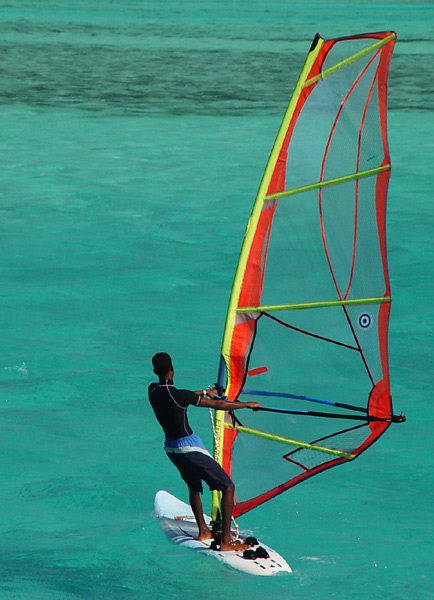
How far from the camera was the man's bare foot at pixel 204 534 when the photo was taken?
27.6ft

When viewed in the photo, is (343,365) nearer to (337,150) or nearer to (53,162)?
(337,150)

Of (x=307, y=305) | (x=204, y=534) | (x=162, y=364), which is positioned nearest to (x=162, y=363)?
(x=162, y=364)

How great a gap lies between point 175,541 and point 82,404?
4.00 metres

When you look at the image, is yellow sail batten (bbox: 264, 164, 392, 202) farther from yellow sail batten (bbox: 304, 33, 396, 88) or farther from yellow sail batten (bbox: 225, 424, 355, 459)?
yellow sail batten (bbox: 225, 424, 355, 459)

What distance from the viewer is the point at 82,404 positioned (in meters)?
12.4

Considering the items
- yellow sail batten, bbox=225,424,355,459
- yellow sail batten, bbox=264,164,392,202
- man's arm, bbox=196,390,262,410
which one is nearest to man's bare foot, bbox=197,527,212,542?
yellow sail batten, bbox=225,424,355,459

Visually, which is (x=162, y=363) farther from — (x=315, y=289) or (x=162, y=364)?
(x=315, y=289)

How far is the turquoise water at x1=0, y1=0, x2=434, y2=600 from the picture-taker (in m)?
8.84

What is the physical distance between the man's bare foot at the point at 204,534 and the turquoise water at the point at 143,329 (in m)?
0.20

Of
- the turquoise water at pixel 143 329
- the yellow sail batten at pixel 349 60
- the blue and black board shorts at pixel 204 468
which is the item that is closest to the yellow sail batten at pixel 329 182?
the yellow sail batten at pixel 349 60

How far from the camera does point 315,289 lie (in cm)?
869

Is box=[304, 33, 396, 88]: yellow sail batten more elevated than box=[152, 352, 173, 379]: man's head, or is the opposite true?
box=[304, 33, 396, 88]: yellow sail batten

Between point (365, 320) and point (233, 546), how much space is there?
6.92 ft

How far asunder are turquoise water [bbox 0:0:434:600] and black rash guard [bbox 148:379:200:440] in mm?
1350
